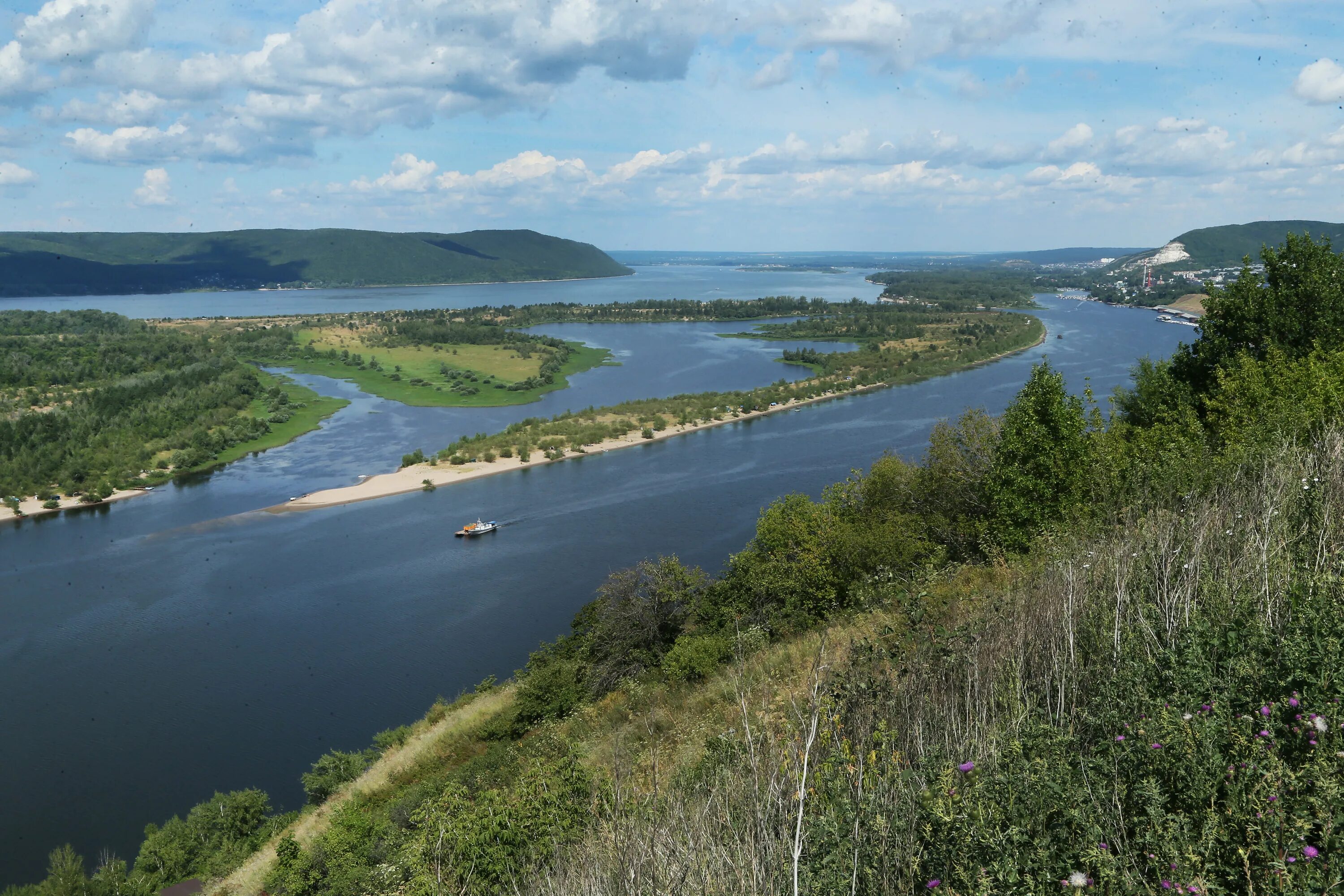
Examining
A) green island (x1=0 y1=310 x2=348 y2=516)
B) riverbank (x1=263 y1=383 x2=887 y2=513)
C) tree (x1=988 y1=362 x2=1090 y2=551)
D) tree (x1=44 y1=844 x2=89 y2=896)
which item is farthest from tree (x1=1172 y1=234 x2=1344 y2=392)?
green island (x1=0 y1=310 x2=348 y2=516)

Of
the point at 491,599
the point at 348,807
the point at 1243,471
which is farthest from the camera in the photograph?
the point at 491,599

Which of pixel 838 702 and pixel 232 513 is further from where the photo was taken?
Answer: pixel 232 513

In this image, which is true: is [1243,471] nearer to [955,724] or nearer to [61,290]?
[955,724]

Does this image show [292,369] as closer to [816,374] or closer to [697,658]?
[816,374]

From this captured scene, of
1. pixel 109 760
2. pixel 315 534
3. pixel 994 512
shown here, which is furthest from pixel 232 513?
pixel 994 512

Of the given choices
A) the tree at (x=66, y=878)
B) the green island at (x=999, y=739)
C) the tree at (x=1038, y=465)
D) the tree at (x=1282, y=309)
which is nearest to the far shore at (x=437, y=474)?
the tree at (x=66, y=878)

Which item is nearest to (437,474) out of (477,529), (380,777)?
(477,529)
